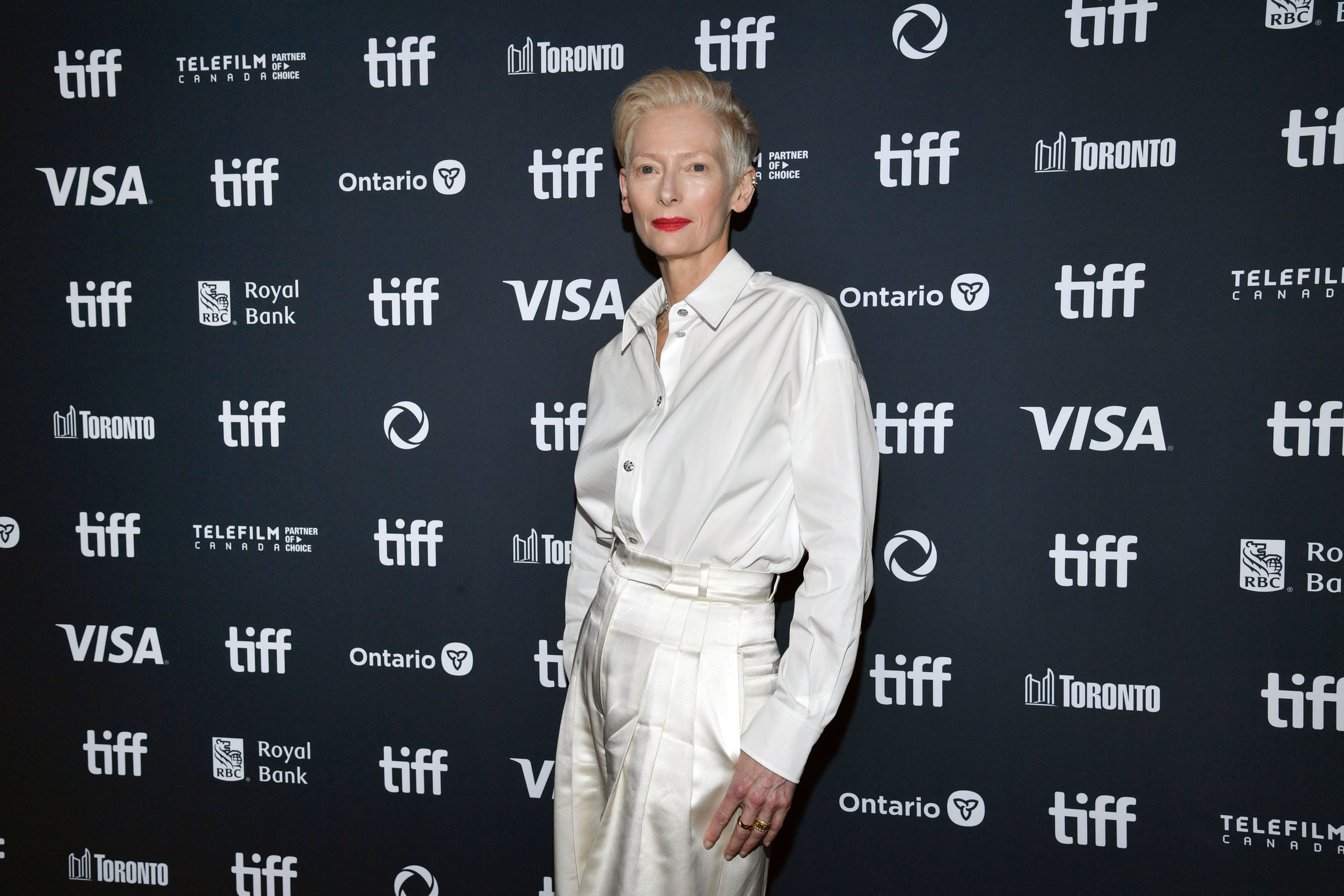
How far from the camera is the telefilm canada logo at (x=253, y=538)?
225 centimetres

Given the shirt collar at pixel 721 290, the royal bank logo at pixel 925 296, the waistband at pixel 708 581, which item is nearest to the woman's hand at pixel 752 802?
the waistband at pixel 708 581

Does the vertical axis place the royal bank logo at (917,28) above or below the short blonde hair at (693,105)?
above

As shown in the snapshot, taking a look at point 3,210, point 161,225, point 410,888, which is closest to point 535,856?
point 410,888

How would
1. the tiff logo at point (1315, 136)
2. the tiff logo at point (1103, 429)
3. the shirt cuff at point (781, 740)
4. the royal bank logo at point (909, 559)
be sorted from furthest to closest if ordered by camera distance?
the royal bank logo at point (909, 559) < the tiff logo at point (1103, 429) < the tiff logo at point (1315, 136) < the shirt cuff at point (781, 740)

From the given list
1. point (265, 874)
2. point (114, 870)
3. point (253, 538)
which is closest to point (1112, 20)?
point (253, 538)

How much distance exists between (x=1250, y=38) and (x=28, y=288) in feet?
9.56

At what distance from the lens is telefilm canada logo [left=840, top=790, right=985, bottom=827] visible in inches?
79.9

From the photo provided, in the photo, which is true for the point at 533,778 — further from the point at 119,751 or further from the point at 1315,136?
the point at 1315,136

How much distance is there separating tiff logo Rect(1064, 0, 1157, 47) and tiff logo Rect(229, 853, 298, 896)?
2.71 meters

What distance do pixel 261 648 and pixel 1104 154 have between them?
2312mm

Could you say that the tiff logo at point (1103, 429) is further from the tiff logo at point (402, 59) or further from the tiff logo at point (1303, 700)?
the tiff logo at point (402, 59)

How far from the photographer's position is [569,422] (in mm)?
2117

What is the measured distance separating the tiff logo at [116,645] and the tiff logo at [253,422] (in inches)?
22.3

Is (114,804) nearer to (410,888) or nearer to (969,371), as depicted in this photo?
(410,888)
